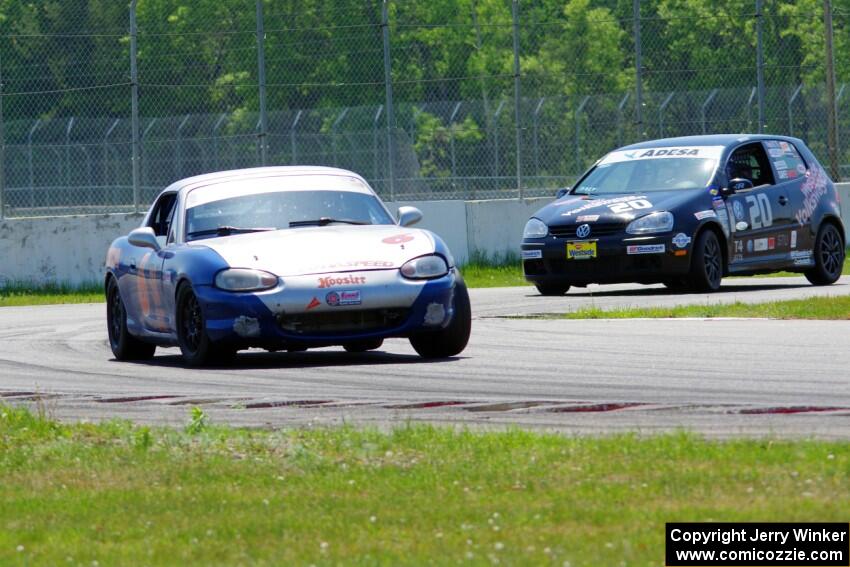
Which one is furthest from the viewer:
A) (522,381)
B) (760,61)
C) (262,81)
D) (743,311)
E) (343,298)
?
(760,61)

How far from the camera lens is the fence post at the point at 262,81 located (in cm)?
2473

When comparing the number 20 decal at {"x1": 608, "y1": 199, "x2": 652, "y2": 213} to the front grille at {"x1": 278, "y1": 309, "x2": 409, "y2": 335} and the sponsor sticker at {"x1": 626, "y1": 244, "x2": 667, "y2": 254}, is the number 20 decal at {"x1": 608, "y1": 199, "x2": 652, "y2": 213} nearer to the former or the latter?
the sponsor sticker at {"x1": 626, "y1": 244, "x2": 667, "y2": 254}

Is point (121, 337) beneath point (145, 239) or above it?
beneath

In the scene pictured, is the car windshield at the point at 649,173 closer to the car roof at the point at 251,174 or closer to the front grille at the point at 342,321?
the car roof at the point at 251,174

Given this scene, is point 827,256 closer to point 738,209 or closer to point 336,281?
point 738,209

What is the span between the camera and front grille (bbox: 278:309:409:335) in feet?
37.9

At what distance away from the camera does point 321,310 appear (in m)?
11.5

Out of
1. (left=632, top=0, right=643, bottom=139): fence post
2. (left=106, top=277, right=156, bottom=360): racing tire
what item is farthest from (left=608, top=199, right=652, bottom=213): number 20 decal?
(left=632, top=0, right=643, bottom=139): fence post

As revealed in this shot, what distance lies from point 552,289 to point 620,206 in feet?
4.66

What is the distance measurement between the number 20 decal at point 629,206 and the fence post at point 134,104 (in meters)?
7.64

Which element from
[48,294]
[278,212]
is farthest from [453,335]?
[48,294]

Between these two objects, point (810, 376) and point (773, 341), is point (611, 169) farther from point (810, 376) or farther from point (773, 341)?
point (810, 376)

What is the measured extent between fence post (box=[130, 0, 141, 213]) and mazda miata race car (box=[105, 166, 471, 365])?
35.3 feet

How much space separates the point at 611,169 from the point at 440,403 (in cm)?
1090
